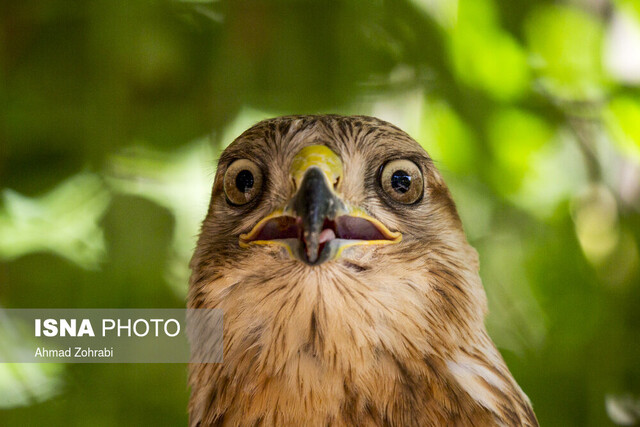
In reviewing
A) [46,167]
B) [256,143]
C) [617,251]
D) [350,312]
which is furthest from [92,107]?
[617,251]

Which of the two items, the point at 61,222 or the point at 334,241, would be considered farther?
the point at 61,222

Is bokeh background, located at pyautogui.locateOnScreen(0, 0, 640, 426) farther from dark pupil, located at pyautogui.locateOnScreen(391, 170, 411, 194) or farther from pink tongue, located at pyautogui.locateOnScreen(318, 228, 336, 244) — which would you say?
pink tongue, located at pyautogui.locateOnScreen(318, 228, 336, 244)

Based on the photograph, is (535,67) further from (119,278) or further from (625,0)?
(119,278)

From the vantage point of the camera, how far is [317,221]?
2.10 ft

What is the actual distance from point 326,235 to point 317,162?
0.31ft

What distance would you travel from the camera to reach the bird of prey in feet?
2.36

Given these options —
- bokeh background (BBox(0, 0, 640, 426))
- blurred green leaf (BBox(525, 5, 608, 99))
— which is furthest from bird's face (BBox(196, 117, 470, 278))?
blurred green leaf (BBox(525, 5, 608, 99))

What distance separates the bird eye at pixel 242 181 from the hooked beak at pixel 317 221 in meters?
0.07

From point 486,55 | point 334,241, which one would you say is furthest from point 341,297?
point 486,55

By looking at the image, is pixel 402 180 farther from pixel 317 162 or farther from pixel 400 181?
pixel 317 162

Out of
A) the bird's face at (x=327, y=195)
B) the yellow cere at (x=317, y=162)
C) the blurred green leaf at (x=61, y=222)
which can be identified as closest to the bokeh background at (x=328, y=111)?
the blurred green leaf at (x=61, y=222)

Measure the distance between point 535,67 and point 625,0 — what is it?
0.79 feet

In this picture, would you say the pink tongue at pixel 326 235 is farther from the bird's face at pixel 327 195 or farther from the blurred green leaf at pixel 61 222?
the blurred green leaf at pixel 61 222

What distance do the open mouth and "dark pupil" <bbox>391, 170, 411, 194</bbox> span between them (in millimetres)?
78
